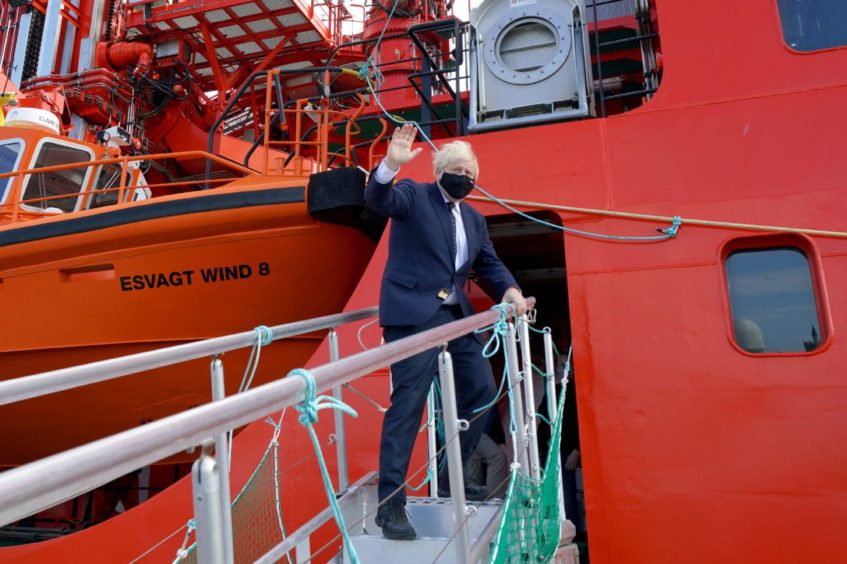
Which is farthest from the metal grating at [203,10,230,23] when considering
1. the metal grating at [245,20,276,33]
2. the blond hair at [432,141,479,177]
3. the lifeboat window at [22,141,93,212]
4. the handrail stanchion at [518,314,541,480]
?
the handrail stanchion at [518,314,541,480]

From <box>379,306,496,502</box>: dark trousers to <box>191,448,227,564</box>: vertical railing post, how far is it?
1112 mm

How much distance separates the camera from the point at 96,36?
421 inches

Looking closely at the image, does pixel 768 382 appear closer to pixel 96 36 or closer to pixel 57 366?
pixel 57 366

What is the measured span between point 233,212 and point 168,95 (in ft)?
26.5

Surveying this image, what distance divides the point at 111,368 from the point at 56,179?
5.33 meters

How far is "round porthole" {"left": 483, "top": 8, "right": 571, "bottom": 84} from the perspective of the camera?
3723mm

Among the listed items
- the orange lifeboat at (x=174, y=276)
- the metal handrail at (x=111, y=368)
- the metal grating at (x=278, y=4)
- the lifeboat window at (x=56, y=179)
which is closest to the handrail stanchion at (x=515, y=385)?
the metal handrail at (x=111, y=368)

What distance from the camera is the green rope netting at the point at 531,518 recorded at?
1847 millimetres

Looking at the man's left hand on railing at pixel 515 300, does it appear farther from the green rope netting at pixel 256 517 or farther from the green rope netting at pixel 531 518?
the green rope netting at pixel 256 517

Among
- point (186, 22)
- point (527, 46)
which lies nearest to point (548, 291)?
point (527, 46)

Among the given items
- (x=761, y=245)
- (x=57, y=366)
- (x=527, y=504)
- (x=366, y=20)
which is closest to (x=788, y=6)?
(x=761, y=245)

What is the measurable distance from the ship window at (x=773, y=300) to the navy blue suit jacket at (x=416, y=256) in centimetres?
142

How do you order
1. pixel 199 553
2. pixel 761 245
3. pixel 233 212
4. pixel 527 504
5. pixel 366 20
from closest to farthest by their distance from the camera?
pixel 199 553
pixel 527 504
pixel 761 245
pixel 233 212
pixel 366 20

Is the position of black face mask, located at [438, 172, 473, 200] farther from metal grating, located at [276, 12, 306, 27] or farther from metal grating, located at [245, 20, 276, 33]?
metal grating, located at [245, 20, 276, 33]
